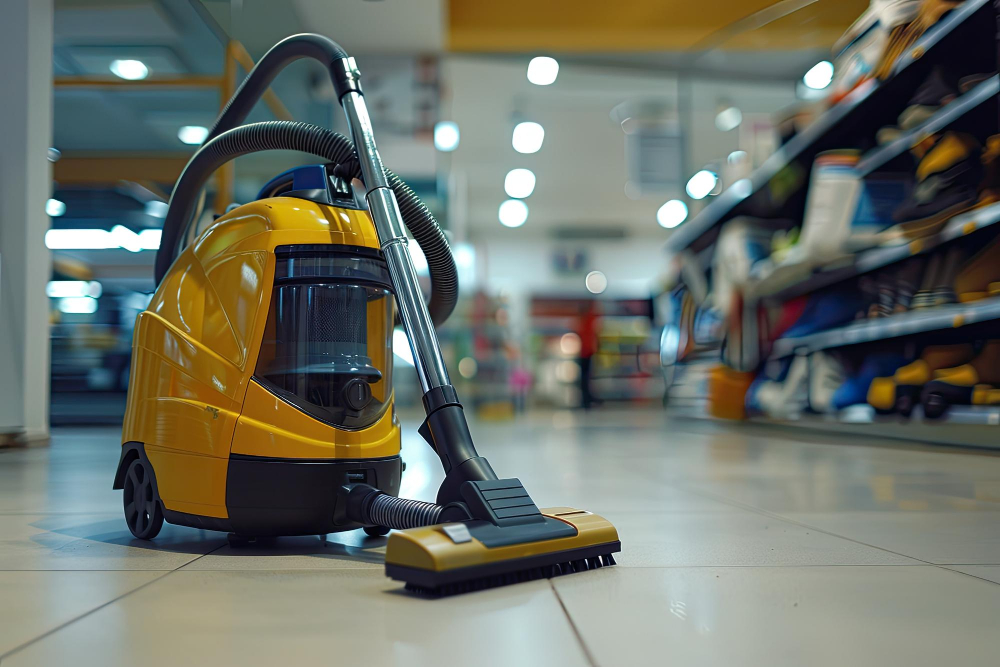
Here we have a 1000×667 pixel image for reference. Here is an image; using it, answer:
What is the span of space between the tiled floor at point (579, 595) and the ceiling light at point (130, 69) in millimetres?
3624

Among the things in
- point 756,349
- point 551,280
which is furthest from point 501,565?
point 551,280

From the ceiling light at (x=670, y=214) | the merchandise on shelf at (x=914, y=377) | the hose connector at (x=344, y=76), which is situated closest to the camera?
the hose connector at (x=344, y=76)

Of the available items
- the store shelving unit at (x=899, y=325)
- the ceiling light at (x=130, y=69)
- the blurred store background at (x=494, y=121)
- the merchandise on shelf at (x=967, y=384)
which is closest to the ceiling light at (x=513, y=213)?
the blurred store background at (x=494, y=121)

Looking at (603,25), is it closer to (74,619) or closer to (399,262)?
(399,262)

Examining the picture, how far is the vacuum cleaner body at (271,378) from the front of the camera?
3.73 feet

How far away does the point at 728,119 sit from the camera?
21.3ft

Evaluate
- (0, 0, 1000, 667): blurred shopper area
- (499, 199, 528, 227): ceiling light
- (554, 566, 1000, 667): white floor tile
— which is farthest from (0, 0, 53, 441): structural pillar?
(499, 199, 528, 227): ceiling light

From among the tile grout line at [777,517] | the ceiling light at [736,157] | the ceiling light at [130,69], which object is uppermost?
the ceiling light at [130,69]

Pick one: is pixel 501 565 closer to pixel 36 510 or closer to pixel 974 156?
pixel 36 510

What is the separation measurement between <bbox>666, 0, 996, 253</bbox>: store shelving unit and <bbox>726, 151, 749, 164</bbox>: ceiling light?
0.25 meters

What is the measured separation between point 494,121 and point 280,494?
884cm

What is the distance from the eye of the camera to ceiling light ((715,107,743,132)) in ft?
20.7

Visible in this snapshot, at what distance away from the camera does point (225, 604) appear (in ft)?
2.75

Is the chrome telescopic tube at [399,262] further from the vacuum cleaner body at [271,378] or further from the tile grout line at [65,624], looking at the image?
the tile grout line at [65,624]
